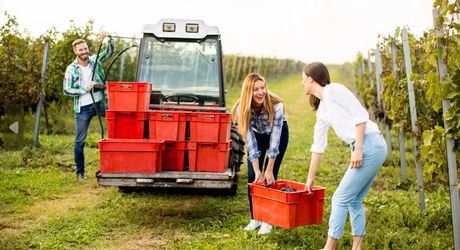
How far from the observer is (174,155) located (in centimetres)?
693

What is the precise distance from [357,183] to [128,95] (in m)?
3.13

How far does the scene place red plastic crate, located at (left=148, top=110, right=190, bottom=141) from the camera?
6.88 m

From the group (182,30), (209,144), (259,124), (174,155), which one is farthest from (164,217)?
(182,30)

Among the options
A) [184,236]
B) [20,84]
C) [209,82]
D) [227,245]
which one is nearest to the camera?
[227,245]

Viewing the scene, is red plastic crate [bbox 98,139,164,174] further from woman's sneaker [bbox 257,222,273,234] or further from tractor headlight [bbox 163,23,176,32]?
tractor headlight [bbox 163,23,176,32]

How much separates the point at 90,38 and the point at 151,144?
9493mm

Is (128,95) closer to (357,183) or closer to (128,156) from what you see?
(128,156)

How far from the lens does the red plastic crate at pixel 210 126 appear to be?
22.4 ft

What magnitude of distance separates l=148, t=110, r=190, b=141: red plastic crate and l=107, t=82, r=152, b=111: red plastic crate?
0.81 feet

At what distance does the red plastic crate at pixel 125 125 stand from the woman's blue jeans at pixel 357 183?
280 centimetres

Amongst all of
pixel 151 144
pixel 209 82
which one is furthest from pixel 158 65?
pixel 151 144

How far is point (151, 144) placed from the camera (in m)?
6.53

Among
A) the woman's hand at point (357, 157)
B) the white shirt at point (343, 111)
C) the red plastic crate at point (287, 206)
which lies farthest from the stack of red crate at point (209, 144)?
the woman's hand at point (357, 157)

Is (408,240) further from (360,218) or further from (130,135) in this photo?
(130,135)
